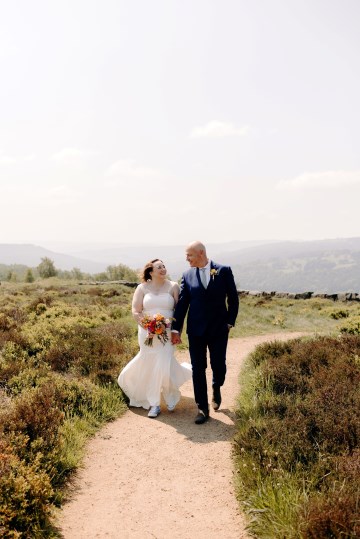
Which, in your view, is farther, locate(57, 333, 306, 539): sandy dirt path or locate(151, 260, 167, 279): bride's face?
locate(151, 260, 167, 279): bride's face

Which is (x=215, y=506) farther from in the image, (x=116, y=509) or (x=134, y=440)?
(x=134, y=440)

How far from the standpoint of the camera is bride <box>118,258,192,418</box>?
7.56 meters

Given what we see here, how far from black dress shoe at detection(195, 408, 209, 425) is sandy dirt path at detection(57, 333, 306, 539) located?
0.10 m

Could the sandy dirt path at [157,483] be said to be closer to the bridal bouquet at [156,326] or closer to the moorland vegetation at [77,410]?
the moorland vegetation at [77,410]

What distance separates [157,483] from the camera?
16.9 ft

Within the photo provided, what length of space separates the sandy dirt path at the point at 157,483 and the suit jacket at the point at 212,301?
1.71 metres

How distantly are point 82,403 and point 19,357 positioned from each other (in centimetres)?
317

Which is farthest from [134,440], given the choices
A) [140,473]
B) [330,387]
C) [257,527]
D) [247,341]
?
[247,341]

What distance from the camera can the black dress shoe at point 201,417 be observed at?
7.00 meters

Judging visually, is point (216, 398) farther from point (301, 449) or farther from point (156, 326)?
point (301, 449)

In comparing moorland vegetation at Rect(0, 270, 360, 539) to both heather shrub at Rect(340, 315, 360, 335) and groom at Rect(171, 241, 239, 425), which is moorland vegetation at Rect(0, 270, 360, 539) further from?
heather shrub at Rect(340, 315, 360, 335)

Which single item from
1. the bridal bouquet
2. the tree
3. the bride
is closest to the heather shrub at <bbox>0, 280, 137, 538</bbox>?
the bride

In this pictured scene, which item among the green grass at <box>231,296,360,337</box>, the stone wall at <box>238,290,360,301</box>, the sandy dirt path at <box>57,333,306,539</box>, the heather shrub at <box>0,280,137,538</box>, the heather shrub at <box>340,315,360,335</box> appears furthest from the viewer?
the stone wall at <box>238,290,360,301</box>

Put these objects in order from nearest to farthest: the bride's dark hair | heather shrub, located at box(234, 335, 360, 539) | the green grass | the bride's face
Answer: heather shrub, located at box(234, 335, 360, 539) < the bride's face < the bride's dark hair < the green grass
